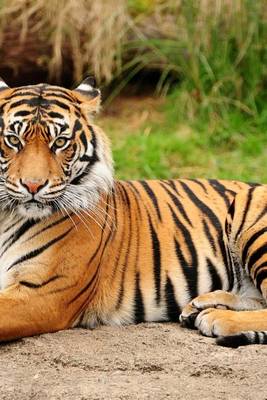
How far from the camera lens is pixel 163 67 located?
9.26 meters

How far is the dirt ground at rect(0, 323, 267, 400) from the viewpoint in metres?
3.90

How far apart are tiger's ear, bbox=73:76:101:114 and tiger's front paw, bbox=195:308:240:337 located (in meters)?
1.12

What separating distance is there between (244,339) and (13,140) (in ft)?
4.47

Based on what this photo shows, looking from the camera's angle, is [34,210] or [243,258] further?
[243,258]

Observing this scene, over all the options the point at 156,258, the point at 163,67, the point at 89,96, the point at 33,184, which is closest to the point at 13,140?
the point at 33,184

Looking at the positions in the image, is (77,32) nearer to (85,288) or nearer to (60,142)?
(60,142)

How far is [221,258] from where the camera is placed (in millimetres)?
5148

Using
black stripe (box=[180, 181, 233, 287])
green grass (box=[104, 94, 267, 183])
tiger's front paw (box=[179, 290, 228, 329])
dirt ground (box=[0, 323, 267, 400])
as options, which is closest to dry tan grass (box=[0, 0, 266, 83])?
green grass (box=[104, 94, 267, 183])

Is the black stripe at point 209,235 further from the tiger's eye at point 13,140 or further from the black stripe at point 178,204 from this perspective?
the tiger's eye at point 13,140

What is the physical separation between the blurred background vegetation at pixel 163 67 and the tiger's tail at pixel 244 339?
11.1 feet

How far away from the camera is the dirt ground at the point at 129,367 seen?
390cm

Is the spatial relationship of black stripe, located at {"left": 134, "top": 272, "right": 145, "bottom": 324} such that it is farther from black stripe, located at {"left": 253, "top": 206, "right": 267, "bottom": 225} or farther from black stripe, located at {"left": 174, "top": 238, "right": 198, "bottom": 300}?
black stripe, located at {"left": 253, "top": 206, "right": 267, "bottom": 225}

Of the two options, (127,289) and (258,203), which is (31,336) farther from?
(258,203)

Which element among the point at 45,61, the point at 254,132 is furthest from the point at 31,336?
the point at 45,61
